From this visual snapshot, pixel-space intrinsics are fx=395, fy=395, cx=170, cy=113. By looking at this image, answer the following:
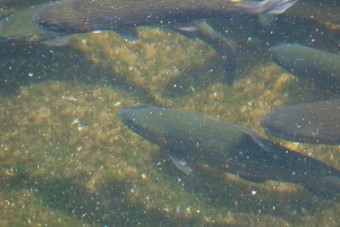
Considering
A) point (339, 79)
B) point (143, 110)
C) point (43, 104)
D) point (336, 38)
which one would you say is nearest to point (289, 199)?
point (339, 79)

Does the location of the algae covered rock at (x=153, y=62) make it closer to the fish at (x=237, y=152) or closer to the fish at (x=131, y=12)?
the fish at (x=131, y=12)

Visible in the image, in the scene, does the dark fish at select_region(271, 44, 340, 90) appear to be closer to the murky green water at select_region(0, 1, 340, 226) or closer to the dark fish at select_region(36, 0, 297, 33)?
the murky green water at select_region(0, 1, 340, 226)

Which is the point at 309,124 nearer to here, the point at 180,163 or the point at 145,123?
the point at 180,163

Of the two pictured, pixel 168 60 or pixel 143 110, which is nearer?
pixel 143 110

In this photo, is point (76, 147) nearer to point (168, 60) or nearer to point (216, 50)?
point (168, 60)

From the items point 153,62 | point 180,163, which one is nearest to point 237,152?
point 180,163

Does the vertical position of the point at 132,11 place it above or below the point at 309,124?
above
